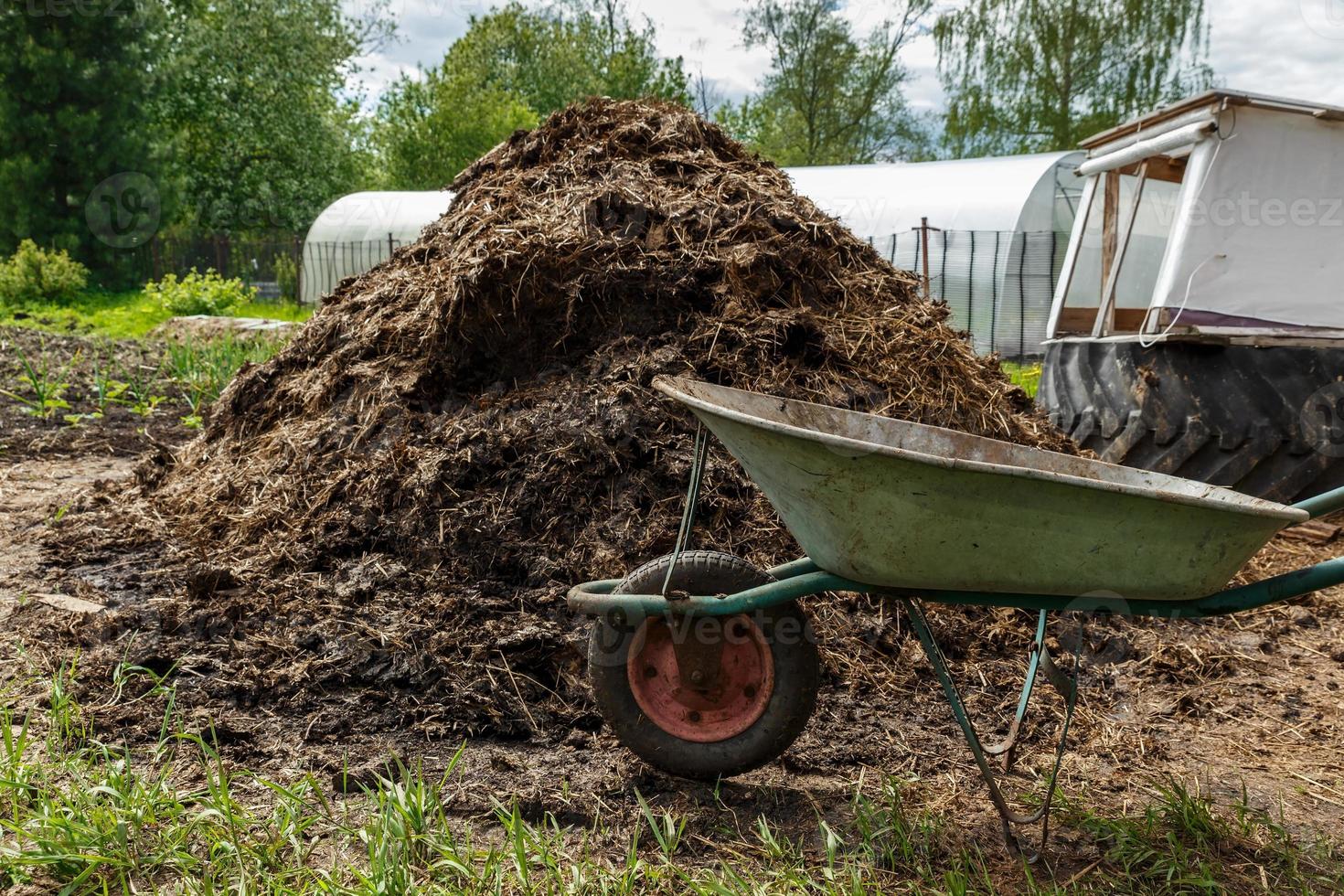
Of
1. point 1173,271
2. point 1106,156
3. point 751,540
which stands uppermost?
point 1106,156

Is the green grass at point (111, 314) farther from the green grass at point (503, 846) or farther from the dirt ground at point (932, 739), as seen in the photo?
the green grass at point (503, 846)

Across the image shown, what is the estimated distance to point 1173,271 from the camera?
437 centimetres

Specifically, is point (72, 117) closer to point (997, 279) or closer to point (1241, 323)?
point (997, 279)

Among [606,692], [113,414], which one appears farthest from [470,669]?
[113,414]

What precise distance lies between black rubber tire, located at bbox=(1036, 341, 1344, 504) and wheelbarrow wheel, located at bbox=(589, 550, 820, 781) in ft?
8.96

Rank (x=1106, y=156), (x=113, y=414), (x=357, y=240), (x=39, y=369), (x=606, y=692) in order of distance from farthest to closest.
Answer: (x=357, y=240) < (x=39, y=369) < (x=113, y=414) < (x=1106, y=156) < (x=606, y=692)

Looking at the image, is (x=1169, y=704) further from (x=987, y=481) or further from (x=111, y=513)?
(x=111, y=513)

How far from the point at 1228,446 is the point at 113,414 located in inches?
291

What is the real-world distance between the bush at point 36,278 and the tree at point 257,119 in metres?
9.04

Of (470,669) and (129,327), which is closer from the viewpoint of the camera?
(470,669)

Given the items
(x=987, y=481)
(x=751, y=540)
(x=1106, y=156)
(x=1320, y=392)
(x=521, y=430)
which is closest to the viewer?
(x=987, y=481)

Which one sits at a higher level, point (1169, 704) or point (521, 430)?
point (521, 430)

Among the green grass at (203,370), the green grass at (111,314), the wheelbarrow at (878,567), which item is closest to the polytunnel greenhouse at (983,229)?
the green grass at (203,370)

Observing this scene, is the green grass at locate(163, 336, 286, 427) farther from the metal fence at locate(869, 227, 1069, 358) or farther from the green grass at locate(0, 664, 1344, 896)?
the metal fence at locate(869, 227, 1069, 358)
